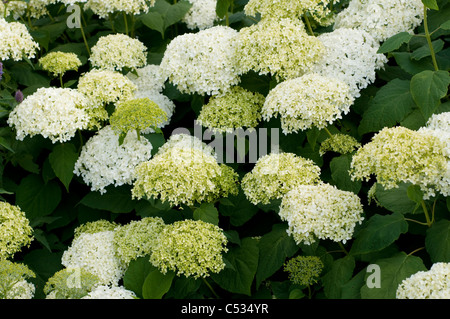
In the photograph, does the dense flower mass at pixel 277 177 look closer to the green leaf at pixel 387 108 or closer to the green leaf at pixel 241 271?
the green leaf at pixel 241 271

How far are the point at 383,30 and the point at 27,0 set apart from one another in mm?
3185

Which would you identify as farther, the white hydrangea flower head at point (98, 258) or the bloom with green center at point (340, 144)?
the bloom with green center at point (340, 144)

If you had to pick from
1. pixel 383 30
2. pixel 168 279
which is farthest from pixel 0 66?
pixel 383 30

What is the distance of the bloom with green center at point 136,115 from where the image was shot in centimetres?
435

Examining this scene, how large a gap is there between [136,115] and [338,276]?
69.2 inches

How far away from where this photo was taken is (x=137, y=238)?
424 centimetres

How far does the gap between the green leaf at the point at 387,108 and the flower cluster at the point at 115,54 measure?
79.6 inches

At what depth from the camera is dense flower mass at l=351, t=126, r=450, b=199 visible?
3342 millimetres

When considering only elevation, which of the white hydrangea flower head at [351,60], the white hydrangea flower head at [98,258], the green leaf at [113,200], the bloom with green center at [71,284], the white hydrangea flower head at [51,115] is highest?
the white hydrangea flower head at [351,60]

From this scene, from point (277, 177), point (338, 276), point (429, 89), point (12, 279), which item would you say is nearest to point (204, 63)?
point (277, 177)

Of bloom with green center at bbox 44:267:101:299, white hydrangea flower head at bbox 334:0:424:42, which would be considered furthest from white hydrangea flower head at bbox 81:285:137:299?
white hydrangea flower head at bbox 334:0:424:42

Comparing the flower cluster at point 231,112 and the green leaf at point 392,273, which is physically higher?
the flower cluster at point 231,112

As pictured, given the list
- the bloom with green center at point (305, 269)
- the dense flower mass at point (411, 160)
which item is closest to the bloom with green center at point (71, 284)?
the bloom with green center at point (305, 269)

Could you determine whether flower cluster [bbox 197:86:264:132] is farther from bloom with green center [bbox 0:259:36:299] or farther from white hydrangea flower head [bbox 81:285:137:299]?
bloom with green center [bbox 0:259:36:299]
